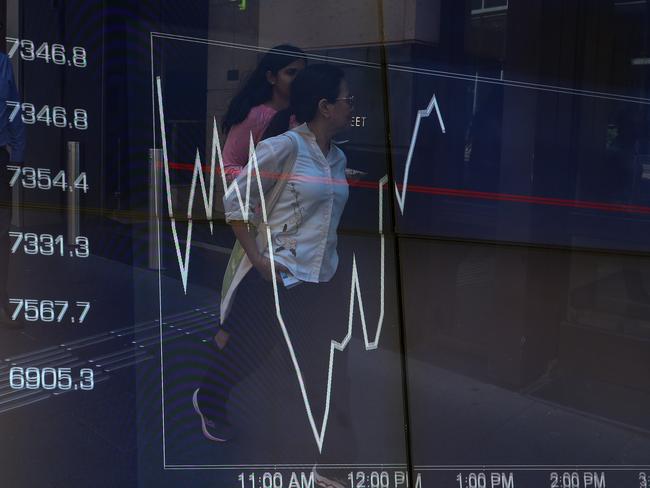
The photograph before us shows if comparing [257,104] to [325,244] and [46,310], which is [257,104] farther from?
[46,310]

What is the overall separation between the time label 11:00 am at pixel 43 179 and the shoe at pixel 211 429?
54cm

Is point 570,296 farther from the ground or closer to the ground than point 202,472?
farther from the ground

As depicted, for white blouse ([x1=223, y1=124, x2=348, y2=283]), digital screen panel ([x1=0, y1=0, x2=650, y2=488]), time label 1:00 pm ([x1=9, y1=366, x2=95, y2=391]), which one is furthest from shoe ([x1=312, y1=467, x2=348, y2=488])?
time label 1:00 pm ([x1=9, y1=366, x2=95, y2=391])

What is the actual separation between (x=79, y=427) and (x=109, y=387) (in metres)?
0.11

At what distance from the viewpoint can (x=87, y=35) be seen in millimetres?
1719

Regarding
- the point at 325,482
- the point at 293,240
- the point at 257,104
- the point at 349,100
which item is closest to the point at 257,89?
the point at 257,104

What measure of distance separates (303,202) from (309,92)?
0.84 feet

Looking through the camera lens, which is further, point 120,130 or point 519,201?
point 519,201

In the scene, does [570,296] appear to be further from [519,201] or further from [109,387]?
[109,387]

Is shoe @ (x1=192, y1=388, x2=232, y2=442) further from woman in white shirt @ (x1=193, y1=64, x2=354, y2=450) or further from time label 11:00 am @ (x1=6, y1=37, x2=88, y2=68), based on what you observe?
time label 11:00 am @ (x1=6, y1=37, x2=88, y2=68)

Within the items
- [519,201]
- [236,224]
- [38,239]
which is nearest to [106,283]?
[38,239]

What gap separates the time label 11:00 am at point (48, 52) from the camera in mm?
1692

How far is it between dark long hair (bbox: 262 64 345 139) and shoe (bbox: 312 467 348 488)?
2.74 ft

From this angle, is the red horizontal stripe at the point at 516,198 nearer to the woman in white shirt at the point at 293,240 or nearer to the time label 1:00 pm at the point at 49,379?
the woman in white shirt at the point at 293,240
